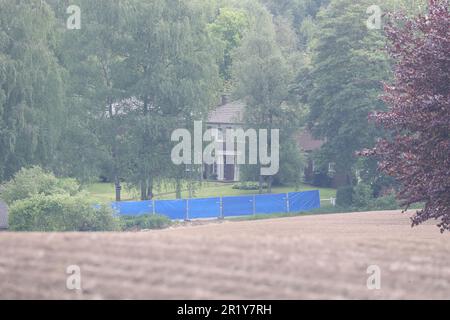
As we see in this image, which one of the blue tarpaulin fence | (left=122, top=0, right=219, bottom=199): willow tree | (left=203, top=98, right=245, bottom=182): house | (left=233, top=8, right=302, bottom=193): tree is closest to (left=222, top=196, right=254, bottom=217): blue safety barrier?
the blue tarpaulin fence

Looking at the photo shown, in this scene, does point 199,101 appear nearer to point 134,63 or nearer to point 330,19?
point 134,63

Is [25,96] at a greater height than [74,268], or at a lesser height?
greater

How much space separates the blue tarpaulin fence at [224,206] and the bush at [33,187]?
30.9 ft

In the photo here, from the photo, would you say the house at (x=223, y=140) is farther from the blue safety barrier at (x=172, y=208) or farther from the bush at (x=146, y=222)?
the bush at (x=146, y=222)

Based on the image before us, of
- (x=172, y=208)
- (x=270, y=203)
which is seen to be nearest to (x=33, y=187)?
(x=172, y=208)

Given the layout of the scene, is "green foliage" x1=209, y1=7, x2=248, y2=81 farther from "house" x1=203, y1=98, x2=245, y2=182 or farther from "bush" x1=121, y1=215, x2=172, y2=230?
"bush" x1=121, y1=215, x2=172, y2=230

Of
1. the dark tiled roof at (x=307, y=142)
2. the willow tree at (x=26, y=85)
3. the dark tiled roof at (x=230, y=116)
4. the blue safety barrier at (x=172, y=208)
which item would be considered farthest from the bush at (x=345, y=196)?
the willow tree at (x=26, y=85)

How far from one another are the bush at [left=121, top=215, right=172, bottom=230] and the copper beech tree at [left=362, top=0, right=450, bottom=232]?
2618cm

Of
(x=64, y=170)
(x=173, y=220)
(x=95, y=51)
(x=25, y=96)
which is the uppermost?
(x=95, y=51)

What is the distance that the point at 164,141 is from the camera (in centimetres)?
4969

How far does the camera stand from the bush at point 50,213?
3092 cm

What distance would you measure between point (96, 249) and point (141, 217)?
121 feet

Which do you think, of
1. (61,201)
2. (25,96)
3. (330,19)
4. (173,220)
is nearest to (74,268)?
(61,201)

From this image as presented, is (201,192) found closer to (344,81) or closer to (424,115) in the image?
(344,81)
